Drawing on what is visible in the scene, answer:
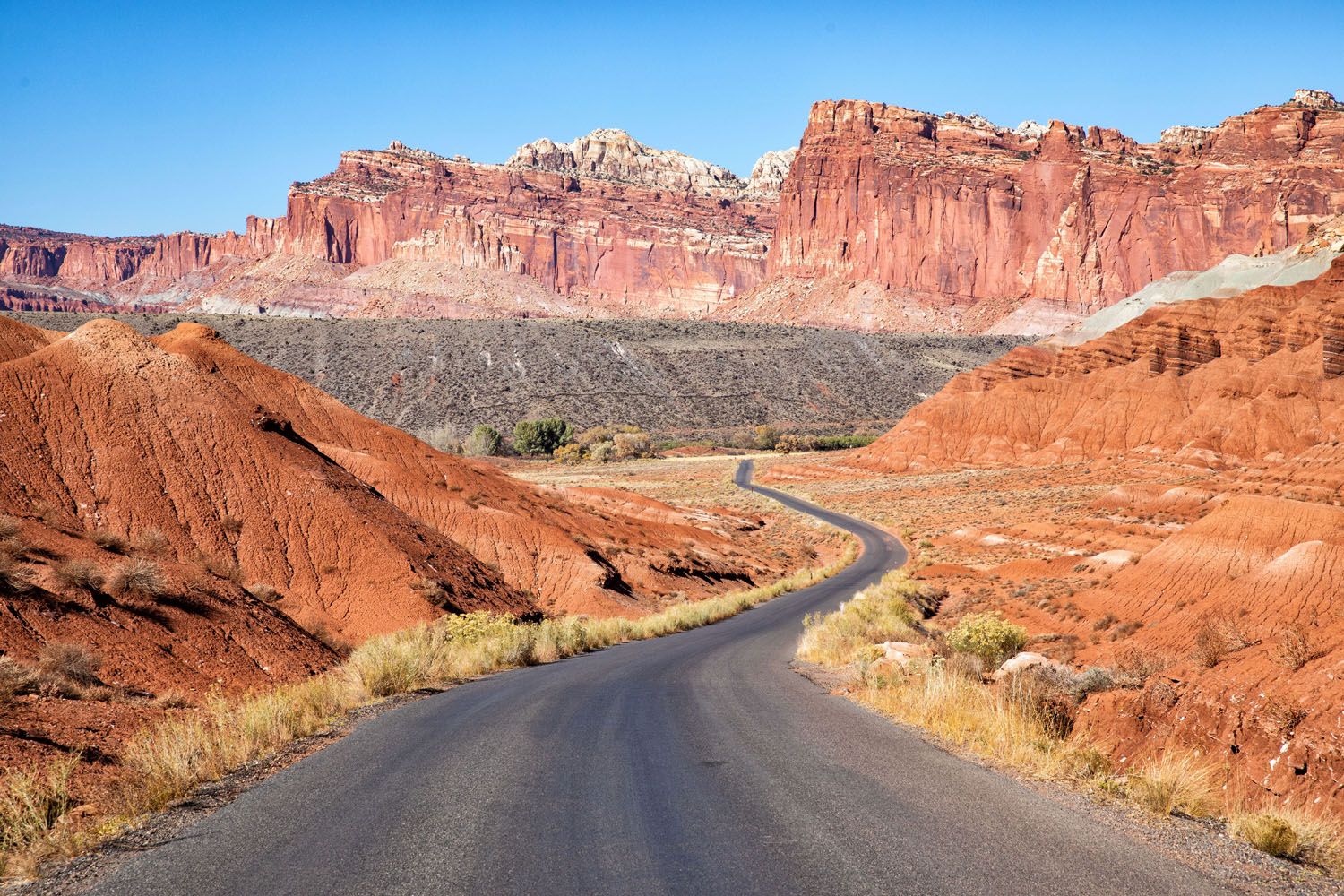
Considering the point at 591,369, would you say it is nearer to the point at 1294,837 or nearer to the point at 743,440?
the point at 743,440

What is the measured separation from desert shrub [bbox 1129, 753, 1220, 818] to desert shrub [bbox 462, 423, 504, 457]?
89237 millimetres

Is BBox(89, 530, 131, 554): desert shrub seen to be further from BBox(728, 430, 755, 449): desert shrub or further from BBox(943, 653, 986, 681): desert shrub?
BBox(728, 430, 755, 449): desert shrub

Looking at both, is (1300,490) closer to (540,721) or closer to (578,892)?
(540,721)

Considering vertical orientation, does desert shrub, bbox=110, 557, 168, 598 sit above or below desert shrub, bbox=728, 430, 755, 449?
above

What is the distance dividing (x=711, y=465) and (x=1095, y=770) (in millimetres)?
86285

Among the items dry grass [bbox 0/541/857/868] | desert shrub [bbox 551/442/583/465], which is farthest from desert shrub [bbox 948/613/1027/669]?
desert shrub [bbox 551/442/583/465]

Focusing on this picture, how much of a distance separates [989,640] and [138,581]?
1764cm

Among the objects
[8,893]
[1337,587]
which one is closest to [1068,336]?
[1337,587]

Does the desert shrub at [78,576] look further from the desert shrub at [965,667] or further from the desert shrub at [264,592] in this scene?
the desert shrub at [965,667]

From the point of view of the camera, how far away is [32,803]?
7062mm

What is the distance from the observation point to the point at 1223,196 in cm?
18925

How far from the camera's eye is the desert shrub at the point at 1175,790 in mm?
8047

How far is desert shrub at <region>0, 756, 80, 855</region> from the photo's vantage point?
6.74 m

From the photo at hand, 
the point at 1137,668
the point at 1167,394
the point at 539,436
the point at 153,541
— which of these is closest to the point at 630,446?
the point at 539,436
